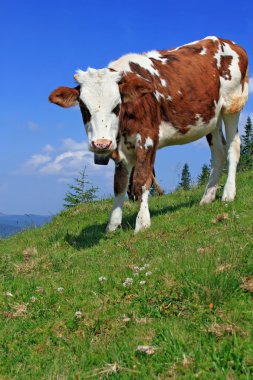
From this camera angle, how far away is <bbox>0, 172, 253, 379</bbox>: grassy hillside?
4.24 metres

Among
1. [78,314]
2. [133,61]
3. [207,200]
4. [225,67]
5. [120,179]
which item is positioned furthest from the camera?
[225,67]

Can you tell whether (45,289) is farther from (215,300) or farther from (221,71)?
(221,71)

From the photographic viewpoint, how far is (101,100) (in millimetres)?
9438

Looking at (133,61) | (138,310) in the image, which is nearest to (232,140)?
(133,61)

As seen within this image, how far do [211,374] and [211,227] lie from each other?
213 inches

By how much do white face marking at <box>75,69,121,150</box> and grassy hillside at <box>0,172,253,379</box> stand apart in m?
2.05

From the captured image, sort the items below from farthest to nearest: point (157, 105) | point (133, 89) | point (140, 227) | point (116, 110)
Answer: point (157, 105)
point (140, 227)
point (133, 89)
point (116, 110)

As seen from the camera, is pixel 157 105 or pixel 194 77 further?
pixel 194 77

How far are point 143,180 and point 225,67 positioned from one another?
409 cm

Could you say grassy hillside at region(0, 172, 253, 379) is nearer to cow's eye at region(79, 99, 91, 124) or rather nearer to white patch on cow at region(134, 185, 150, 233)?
white patch on cow at region(134, 185, 150, 233)

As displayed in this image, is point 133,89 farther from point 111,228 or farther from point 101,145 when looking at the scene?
point 111,228

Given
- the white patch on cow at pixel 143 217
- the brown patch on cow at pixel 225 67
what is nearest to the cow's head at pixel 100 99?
the white patch on cow at pixel 143 217

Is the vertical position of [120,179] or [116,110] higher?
[116,110]

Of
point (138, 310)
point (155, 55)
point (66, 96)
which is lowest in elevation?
point (138, 310)
